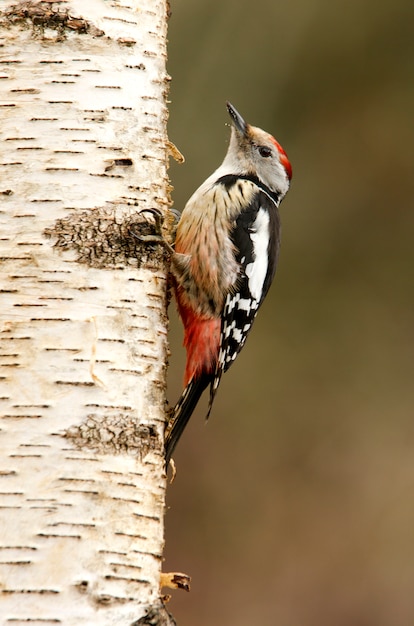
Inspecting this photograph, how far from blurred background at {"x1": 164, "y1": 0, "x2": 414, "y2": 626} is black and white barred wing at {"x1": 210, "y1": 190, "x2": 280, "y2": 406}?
272cm

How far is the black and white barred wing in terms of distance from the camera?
3457mm

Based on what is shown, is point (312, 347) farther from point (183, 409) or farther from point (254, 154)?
point (183, 409)

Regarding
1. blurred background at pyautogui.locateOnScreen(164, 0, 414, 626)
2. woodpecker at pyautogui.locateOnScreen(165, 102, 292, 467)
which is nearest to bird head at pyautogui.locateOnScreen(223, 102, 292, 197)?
woodpecker at pyautogui.locateOnScreen(165, 102, 292, 467)

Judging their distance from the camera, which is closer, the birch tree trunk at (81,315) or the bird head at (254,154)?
the birch tree trunk at (81,315)

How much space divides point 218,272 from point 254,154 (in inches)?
38.8

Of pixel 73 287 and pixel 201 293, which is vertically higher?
pixel 73 287

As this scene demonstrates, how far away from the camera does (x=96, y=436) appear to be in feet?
6.91

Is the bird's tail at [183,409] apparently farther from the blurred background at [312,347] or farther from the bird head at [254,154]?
the blurred background at [312,347]

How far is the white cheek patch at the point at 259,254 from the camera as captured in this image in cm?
357

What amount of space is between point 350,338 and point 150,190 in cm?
509

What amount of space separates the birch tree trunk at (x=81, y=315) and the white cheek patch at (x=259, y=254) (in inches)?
40.2

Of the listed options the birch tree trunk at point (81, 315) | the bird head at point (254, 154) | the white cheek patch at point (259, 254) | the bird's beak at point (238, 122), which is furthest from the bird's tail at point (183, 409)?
the bird's beak at point (238, 122)

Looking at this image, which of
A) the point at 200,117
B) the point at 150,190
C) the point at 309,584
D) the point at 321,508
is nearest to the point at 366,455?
the point at 321,508

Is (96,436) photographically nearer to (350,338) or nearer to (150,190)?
(150,190)
